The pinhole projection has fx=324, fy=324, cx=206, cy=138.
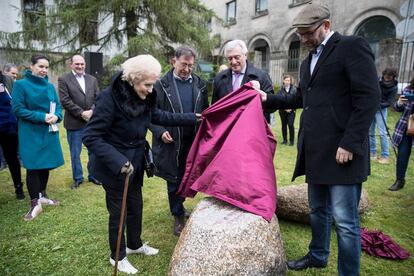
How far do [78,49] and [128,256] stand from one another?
11537mm

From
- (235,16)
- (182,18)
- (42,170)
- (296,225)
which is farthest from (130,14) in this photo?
(235,16)

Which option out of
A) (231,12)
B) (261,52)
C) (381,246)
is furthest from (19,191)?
(231,12)

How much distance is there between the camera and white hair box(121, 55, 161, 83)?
2.59m

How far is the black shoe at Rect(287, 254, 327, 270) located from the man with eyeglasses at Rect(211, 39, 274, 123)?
1.76m

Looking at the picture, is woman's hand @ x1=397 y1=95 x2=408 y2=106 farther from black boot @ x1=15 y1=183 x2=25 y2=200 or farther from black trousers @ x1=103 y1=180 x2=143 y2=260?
black boot @ x1=15 y1=183 x2=25 y2=200

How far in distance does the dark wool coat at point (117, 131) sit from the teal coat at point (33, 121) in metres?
1.79

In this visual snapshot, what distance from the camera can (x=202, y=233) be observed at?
241 cm

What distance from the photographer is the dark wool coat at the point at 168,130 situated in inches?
138

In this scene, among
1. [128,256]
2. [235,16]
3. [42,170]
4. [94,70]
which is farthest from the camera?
[235,16]

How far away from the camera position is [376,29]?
1705 cm

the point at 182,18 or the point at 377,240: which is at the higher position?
the point at 182,18

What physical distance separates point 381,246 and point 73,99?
→ 4.64 metres

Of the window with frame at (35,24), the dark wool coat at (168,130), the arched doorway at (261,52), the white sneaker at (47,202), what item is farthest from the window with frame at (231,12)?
the dark wool coat at (168,130)

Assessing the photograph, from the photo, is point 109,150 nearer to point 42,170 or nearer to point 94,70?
point 42,170
